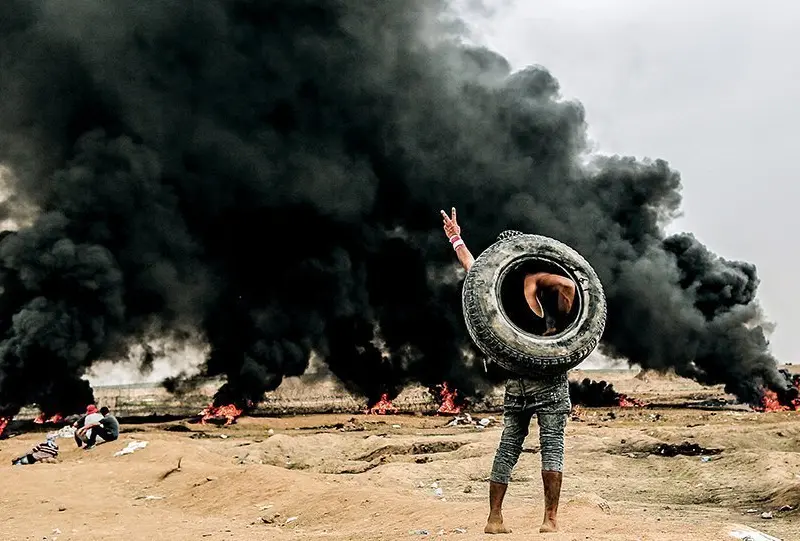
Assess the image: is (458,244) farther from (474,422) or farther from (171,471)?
(474,422)

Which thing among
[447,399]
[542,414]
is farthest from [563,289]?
[447,399]

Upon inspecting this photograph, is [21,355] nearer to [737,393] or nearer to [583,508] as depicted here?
[583,508]

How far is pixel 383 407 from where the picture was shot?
132 ft

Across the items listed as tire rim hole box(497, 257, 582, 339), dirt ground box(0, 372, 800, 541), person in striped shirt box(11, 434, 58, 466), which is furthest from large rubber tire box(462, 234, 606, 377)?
person in striped shirt box(11, 434, 58, 466)

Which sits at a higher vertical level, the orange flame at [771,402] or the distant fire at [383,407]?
the orange flame at [771,402]

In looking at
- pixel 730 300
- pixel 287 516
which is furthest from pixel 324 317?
pixel 287 516

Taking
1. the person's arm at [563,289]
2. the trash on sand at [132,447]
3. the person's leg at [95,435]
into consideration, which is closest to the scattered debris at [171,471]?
the trash on sand at [132,447]

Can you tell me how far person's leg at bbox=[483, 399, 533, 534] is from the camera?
516 cm

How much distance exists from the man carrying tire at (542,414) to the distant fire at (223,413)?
25.6m

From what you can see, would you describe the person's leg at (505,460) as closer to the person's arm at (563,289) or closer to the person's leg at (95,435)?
the person's arm at (563,289)

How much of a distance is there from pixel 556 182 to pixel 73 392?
35438mm

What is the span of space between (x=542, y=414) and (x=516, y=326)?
2.38 feet

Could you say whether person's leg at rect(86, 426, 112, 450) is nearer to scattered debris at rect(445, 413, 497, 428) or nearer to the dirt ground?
the dirt ground

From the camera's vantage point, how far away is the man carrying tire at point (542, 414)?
5043 millimetres
